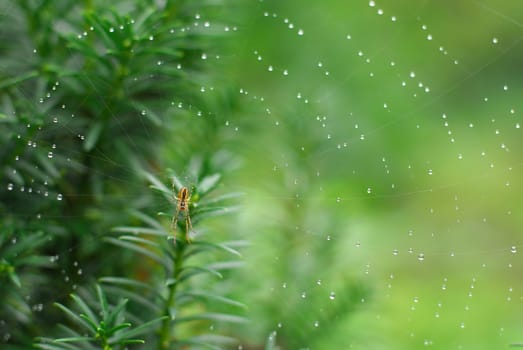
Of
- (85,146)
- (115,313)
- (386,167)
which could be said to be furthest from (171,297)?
(386,167)

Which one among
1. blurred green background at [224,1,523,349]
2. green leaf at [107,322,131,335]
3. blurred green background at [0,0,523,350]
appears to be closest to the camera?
green leaf at [107,322,131,335]

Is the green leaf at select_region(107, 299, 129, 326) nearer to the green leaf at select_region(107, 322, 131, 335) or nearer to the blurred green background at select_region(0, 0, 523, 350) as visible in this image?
the green leaf at select_region(107, 322, 131, 335)

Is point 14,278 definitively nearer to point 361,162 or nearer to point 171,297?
point 171,297

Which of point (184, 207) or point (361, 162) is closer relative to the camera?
point (184, 207)

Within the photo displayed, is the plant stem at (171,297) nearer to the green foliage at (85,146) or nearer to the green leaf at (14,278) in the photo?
the green foliage at (85,146)

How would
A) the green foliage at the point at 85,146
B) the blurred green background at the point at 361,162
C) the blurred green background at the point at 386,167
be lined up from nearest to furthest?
the green foliage at the point at 85,146 < the blurred green background at the point at 361,162 < the blurred green background at the point at 386,167

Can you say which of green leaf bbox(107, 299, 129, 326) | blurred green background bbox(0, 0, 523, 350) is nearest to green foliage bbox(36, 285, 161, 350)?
green leaf bbox(107, 299, 129, 326)

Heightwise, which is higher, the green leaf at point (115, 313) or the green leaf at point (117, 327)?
the green leaf at point (115, 313)

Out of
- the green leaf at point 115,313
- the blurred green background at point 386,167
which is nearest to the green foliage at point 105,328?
the green leaf at point 115,313

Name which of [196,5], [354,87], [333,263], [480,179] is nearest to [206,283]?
[333,263]
